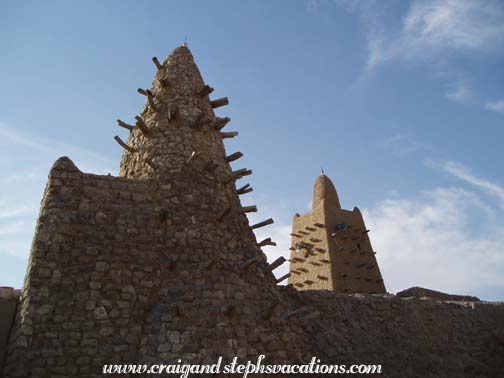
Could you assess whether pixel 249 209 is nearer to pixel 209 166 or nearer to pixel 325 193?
pixel 209 166

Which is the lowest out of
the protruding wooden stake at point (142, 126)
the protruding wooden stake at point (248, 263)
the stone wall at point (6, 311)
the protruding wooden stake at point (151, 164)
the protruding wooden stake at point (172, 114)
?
the stone wall at point (6, 311)

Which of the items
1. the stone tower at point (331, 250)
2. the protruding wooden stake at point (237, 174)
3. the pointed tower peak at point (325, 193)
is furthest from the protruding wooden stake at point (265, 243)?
the pointed tower peak at point (325, 193)

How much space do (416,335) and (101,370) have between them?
335 inches

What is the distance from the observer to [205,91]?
1049 centimetres

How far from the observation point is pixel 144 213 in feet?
27.1

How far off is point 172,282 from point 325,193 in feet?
57.2

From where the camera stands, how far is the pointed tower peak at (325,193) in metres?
23.8

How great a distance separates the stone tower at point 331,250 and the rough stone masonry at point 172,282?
938cm

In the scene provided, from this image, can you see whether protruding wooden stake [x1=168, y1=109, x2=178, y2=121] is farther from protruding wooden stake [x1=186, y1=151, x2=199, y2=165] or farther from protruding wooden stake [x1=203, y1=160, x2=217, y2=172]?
protruding wooden stake [x1=203, y1=160, x2=217, y2=172]

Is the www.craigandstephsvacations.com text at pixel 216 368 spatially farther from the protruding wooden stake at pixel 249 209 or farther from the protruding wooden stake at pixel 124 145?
the protruding wooden stake at pixel 124 145

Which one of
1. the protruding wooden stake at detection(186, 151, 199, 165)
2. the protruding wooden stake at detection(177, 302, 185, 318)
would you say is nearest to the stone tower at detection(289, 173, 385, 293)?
the protruding wooden stake at detection(186, 151, 199, 165)

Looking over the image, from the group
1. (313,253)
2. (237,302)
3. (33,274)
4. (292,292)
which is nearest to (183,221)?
(237,302)

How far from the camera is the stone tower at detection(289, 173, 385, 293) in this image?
20.8 m

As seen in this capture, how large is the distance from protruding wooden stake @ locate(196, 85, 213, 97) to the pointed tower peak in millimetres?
14336
